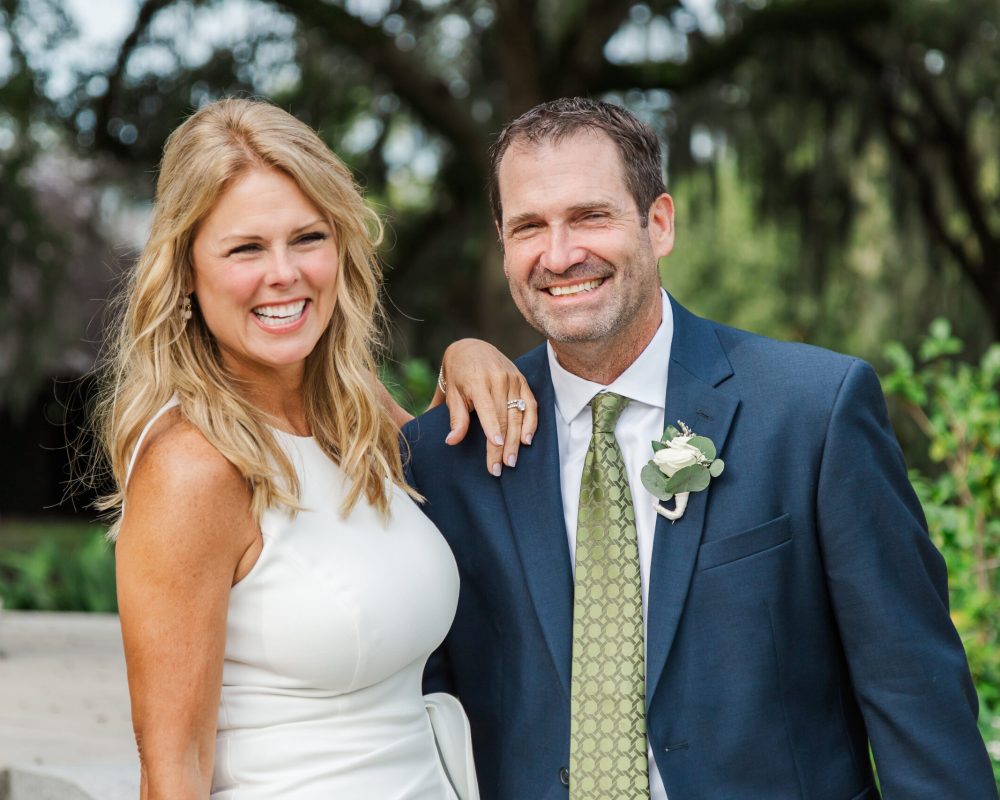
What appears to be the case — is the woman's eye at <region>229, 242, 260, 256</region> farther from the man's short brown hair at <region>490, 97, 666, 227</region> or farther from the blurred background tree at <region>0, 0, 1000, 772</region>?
the blurred background tree at <region>0, 0, 1000, 772</region>

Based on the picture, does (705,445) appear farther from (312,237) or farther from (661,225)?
(312,237)

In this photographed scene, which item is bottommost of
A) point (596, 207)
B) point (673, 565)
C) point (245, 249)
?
point (673, 565)

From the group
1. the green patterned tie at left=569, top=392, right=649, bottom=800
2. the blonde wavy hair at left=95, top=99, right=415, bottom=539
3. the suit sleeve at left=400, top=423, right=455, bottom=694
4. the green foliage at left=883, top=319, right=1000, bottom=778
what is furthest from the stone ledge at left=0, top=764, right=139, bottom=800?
the green foliage at left=883, top=319, right=1000, bottom=778

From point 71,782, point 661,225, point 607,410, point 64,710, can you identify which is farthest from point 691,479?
point 64,710

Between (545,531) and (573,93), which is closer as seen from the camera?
(545,531)

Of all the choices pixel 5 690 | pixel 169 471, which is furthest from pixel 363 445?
pixel 5 690

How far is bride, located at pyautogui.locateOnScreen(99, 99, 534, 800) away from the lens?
6.53ft

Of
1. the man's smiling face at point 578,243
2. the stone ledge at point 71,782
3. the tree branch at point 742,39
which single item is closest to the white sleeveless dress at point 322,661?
A: the man's smiling face at point 578,243

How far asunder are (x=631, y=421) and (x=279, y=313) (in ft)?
2.34

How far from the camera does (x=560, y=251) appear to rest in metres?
2.42

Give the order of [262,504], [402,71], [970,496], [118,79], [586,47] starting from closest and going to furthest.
→ [262,504] → [970,496] → [586,47] → [402,71] → [118,79]

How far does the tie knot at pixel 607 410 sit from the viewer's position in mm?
2418

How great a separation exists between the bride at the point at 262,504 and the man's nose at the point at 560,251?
1.13 feet

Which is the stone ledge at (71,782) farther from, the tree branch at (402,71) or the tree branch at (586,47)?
the tree branch at (586,47)
